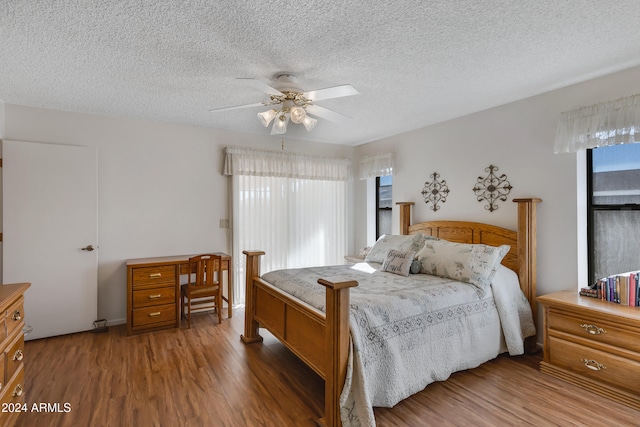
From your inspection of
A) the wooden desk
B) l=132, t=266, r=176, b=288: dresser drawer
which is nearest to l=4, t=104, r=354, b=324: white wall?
the wooden desk

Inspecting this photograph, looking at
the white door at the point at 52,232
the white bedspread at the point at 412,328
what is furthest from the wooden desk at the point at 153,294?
the white bedspread at the point at 412,328

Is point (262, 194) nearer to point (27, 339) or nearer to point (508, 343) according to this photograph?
point (27, 339)

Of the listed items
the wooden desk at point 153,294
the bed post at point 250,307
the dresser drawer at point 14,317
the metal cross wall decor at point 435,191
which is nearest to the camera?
the dresser drawer at point 14,317

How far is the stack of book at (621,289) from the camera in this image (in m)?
2.32

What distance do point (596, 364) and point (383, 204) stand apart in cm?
327

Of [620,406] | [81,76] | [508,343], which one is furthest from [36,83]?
[620,406]

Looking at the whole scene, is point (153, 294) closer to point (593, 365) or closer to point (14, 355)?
point (14, 355)

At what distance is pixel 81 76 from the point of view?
2.63m

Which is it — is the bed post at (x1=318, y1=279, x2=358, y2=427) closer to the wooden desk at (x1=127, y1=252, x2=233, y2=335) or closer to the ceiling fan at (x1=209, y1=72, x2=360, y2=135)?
the ceiling fan at (x1=209, y1=72, x2=360, y2=135)

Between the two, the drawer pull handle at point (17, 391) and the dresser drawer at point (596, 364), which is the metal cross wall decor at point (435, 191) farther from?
the drawer pull handle at point (17, 391)

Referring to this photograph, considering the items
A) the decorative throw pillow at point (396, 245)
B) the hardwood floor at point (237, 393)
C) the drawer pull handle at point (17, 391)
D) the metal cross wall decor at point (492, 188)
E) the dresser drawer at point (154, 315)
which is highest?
the metal cross wall decor at point (492, 188)

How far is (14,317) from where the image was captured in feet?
6.12

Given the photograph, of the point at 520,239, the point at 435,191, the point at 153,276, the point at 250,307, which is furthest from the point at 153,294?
the point at 520,239

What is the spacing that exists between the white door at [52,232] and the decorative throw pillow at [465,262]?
359 cm
